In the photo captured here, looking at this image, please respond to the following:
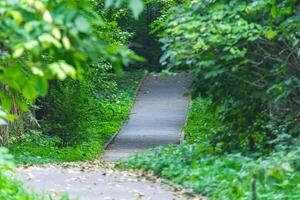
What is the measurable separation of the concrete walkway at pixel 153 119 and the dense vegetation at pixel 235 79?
8.37m

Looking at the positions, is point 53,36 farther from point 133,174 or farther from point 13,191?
point 133,174

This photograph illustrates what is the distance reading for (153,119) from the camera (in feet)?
99.6

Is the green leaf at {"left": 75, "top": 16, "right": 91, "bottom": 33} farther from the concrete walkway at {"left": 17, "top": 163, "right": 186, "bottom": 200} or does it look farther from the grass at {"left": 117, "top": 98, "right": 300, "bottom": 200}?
the concrete walkway at {"left": 17, "top": 163, "right": 186, "bottom": 200}

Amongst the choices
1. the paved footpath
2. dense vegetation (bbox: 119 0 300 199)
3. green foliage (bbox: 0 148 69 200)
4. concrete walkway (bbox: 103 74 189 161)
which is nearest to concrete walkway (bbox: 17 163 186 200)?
the paved footpath

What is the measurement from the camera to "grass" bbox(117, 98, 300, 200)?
21.8ft

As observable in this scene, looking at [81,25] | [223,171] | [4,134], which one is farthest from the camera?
[4,134]

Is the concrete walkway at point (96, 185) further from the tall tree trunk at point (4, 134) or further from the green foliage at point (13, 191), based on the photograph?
the tall tree trunk at point (4, 134)

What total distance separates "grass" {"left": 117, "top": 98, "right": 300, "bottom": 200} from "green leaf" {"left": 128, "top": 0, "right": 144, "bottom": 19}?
2.16m

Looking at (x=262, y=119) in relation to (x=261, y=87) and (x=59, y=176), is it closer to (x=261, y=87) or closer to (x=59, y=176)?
(x=261, y=87)

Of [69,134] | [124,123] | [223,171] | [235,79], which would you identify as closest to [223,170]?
[223,171]

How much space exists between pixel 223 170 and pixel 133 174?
7.79ft

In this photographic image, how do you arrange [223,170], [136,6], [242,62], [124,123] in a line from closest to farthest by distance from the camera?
[136,6]
[223,170]
[242,62]
[124,123]

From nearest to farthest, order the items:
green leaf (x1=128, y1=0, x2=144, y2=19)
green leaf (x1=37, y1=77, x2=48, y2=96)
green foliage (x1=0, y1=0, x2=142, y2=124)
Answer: green leaf (x1=128, y1=0, x2=144, y2=19)
green foliage (x1=0, y1=0, x2=142, y2=124)
green leaf (x1=37, y1=77, x2=48, y2=96)

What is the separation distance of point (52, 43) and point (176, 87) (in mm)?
36362
